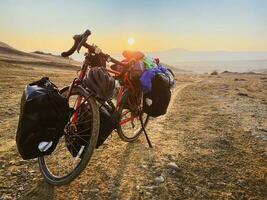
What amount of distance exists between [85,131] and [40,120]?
0.83 m

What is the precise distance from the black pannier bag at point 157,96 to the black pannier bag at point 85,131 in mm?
1555

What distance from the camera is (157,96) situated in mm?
6523

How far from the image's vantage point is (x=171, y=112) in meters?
10.9

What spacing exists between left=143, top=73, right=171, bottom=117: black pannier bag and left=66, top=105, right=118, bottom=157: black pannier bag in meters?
1.56

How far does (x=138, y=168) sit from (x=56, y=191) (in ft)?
4.90

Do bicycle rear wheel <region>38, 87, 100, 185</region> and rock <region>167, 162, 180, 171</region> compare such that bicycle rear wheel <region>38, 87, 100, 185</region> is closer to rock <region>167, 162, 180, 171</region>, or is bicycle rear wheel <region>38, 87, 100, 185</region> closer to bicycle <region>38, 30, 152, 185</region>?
bicycle <region>38, 30, 152, 185</region>

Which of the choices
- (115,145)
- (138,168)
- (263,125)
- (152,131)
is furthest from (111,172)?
(263,125)

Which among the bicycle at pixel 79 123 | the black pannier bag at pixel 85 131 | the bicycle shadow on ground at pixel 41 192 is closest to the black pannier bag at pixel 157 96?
the bicycle at pixel 79 123

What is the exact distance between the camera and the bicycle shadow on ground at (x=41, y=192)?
4.54m

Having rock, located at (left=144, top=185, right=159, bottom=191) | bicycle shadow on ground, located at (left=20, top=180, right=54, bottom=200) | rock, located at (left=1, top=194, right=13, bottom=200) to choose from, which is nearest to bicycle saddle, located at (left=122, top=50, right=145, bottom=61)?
rock, located at (left=144, top=185, right=159, bottom=191)

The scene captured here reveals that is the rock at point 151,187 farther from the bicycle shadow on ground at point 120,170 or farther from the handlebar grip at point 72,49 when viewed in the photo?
the handlebar grip at point 72,49

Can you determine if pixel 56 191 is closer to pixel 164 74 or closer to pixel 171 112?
pixel 164 74

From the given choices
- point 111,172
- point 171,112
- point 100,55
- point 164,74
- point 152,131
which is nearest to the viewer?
point 100,55

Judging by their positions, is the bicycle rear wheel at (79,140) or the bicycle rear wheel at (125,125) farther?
the bicycle rear wheel at (125,125)
